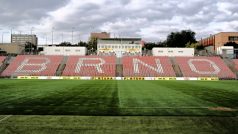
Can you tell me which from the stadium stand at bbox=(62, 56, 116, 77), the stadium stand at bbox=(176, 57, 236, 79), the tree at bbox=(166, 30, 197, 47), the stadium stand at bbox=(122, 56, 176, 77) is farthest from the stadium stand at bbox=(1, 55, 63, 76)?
the tree at bbox=(166, 30, 197, 47)

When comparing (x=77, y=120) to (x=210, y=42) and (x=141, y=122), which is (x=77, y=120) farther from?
(x=210, y=42)

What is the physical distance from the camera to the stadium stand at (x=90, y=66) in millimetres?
74375

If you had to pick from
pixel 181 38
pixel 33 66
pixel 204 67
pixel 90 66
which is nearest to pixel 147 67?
pixel 90 66

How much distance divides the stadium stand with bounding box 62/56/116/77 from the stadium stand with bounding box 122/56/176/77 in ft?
10.7

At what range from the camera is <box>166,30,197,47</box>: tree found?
159500 millimetres

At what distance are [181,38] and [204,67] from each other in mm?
82553

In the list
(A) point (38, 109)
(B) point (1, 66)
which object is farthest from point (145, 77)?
(A) point (38, 109)

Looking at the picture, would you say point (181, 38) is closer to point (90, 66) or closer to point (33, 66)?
→ point (90, 66)

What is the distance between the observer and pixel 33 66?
257 feet

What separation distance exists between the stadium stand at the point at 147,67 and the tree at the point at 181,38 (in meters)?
75.6

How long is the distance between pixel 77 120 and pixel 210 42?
148 m

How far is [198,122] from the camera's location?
12680mm

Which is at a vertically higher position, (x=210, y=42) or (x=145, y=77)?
(x=210, y=42)

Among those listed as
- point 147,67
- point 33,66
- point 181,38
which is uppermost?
point 181,38
